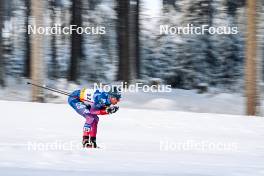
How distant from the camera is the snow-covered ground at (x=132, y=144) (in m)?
6.57

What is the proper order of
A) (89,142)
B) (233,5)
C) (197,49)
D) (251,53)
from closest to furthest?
(89,142)
(251,53)
(233,5)
(197,49)

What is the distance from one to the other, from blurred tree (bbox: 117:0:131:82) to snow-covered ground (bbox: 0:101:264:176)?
10.2 metres

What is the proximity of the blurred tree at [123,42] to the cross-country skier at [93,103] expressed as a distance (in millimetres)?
14531

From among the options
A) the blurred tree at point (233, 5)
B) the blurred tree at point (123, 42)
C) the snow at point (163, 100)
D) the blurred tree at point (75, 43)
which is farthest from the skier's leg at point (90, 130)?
the blurred tree at point (233, 5)

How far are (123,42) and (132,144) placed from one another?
A: 531 inches

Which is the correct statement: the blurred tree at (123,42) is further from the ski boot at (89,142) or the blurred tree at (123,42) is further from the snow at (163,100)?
the ski boot at (89,142)

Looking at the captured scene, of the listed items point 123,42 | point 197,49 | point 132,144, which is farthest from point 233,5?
point 132,144

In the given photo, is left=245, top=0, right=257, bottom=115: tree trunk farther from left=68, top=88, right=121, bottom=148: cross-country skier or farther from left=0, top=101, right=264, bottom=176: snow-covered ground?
left=68, top=88, right=121, bottom=148: cross-country skier

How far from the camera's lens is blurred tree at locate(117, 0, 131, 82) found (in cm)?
2227

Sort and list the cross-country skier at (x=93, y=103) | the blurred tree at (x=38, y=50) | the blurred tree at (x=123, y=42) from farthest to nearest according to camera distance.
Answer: the blurred tree at (x=123, y=42) → the blurred tree at (x=38, y=50) → the cross-country skier at (x=93, y=103)

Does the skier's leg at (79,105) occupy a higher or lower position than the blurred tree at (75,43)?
lower

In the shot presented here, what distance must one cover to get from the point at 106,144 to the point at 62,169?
2.66 metres

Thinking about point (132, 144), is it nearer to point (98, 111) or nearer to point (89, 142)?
point (89, 142)

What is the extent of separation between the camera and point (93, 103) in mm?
7523
